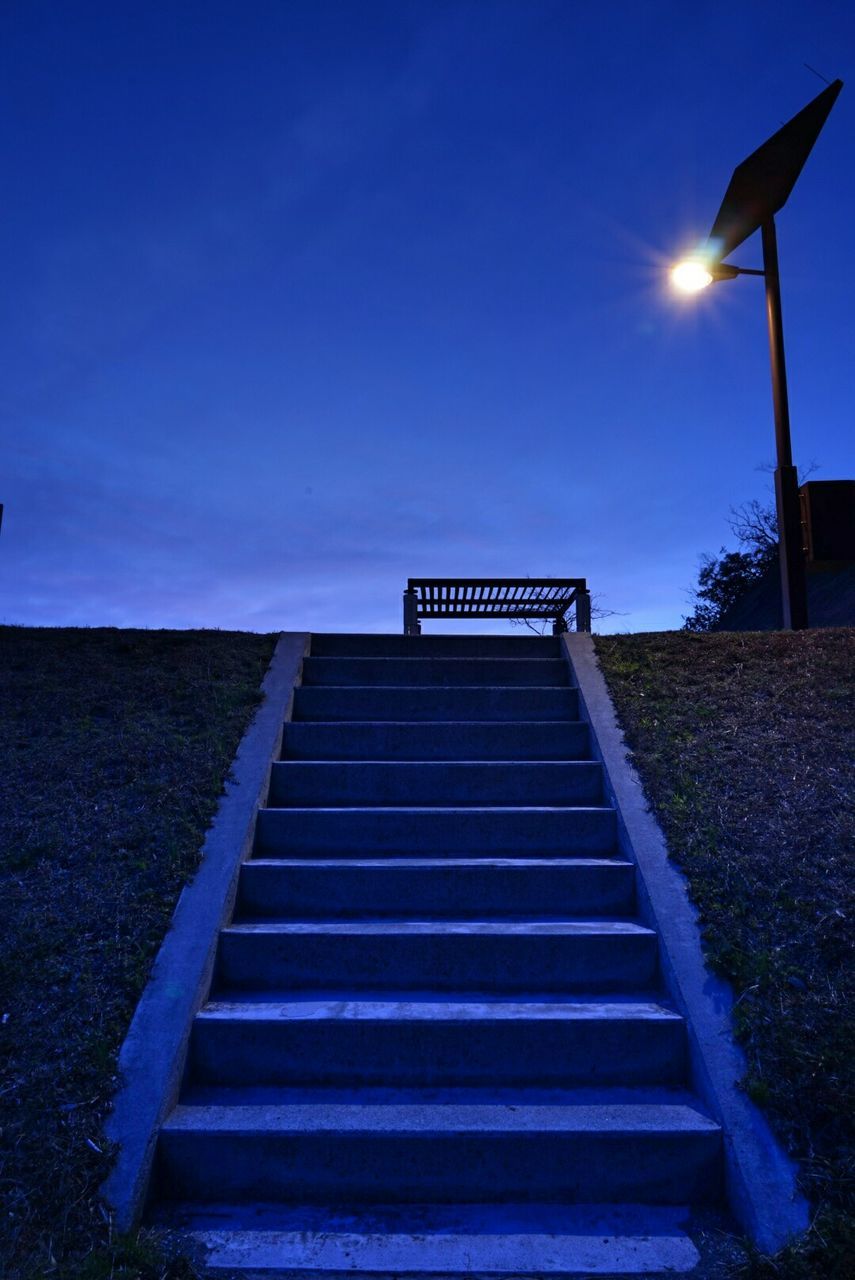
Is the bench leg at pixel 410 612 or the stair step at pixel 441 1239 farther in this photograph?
the bench leg at pixel 410 612

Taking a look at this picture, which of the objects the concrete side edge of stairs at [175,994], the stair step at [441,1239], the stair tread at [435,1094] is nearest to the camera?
the stair step at [441,1239]

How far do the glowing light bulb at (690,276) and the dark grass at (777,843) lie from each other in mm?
3752

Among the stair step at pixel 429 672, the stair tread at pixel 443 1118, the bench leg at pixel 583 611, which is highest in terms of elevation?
the bench leg at pixel 583 611

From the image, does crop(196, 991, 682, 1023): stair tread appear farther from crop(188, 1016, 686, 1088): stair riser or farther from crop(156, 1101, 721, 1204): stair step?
crop(156, 1101, 721, 1204): stair step

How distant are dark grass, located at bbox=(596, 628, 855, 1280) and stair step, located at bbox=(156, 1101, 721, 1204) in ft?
1.25

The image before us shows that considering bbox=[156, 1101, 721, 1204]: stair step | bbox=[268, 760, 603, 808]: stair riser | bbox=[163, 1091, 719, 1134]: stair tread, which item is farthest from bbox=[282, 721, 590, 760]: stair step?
bbox=[156, 1101, 721, 1204]: stair step

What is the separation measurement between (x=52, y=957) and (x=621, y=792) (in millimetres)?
2896

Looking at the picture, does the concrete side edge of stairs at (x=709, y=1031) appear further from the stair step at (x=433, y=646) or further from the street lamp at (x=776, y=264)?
the street lamp at (x=776, y=264)

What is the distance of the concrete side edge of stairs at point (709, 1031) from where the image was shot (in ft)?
7.87

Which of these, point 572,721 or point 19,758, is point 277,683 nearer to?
point 19,758

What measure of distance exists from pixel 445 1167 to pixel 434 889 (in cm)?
126

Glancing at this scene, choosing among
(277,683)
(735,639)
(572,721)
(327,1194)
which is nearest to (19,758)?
(277,683)

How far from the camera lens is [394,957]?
3.41 m

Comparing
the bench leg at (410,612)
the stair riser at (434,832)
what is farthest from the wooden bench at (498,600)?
the stair riser at (434,832)
